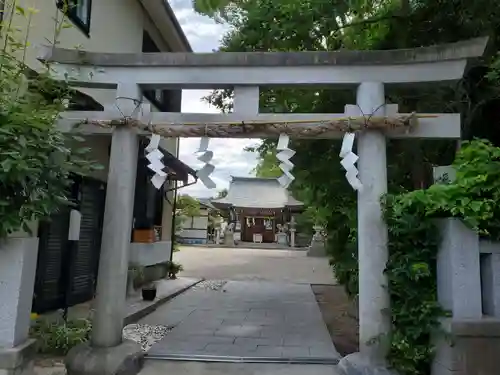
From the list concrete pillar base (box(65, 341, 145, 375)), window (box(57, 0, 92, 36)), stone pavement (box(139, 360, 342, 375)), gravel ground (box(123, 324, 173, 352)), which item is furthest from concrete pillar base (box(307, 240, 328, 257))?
concrete pillar base (box(65, 341, 145, 375))

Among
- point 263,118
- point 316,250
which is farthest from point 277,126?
point 316,250

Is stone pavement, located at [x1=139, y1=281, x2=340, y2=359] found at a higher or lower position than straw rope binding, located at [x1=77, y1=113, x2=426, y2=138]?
lower

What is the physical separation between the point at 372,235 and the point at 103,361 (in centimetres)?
315

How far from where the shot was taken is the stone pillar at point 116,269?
421cm

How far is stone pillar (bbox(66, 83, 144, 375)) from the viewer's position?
13.8 feet

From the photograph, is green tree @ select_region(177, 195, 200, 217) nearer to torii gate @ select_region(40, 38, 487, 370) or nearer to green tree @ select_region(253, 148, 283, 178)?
green tree @ select_region(253, 148, 283, 178)

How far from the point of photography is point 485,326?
3695 millimetres

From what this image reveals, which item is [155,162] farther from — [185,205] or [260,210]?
[260,210]

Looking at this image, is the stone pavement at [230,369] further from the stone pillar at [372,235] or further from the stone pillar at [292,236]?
the stone pillar at [292,236]

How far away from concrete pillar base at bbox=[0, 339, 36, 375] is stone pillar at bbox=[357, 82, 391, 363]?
321cm

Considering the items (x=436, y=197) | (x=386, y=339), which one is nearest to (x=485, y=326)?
(x=386, y=339)

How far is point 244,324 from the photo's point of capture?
696cm

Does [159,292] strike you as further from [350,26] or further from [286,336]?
[350,26]

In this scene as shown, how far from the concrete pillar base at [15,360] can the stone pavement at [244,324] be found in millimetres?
1876
